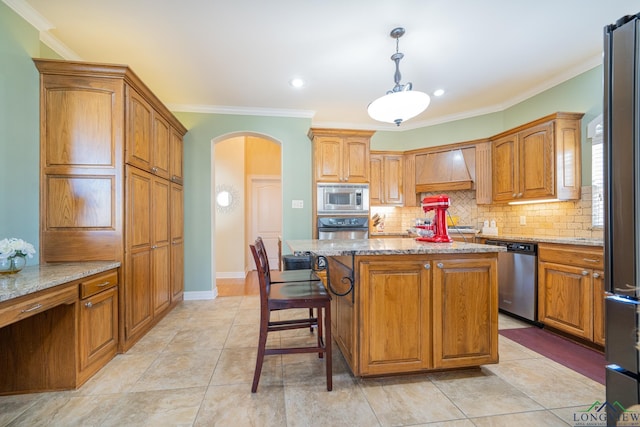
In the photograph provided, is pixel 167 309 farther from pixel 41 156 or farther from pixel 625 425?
pixel 625 425

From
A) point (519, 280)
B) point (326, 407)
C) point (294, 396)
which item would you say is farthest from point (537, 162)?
point (294, 396)

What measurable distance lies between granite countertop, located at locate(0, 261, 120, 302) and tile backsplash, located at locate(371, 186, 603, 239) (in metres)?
3.75

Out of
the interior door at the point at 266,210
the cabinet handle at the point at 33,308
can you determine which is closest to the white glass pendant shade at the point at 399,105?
the cabinet handle at the point at 33,308

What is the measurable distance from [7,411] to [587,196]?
4.89m

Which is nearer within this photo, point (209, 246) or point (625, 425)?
point (625, 425)

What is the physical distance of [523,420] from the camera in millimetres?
1508

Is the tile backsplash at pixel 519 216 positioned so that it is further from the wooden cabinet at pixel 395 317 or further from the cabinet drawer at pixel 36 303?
the cabinet drawer at pixel 36 303

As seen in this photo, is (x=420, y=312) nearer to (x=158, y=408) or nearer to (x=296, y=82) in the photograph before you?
(x=158, y=408)

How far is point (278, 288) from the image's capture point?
2002mm

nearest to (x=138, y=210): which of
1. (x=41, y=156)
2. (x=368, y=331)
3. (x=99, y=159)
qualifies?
(x=99, y=159)

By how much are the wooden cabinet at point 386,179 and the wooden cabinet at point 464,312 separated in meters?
2.66

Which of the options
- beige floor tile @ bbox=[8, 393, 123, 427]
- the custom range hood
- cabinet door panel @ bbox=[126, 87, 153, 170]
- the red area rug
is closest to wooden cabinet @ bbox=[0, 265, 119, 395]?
beige floor tile @ bbox=[8, 393, 123, 427]

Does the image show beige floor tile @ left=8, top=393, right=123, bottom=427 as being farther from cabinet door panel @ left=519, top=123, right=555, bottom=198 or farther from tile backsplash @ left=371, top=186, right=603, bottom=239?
cabinet door panel @ left=519, top=123, right=555, bottom=198

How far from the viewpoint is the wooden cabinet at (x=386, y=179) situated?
4.49 metres
